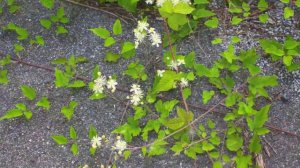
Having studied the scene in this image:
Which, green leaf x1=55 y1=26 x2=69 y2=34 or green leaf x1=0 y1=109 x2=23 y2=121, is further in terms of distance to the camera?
green leaf x1=55 y1=26 x2=69 y2=34

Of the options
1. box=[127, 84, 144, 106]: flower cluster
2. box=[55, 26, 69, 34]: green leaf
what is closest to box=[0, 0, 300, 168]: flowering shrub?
box=[127, 84, 144, 106]: flower cluster

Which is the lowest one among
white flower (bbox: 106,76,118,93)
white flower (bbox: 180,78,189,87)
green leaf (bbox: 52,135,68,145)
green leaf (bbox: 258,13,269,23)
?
green leaf (bbox: 52,135,68,145)

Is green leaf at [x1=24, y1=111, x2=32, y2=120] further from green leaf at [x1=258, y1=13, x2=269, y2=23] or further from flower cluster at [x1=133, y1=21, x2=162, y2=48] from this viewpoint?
green leaf at [x1=258, y1=13, x2=269, y2=23]

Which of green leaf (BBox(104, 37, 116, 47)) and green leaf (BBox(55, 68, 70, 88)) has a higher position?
green leaf (BBox(104, 37, 116, 47))

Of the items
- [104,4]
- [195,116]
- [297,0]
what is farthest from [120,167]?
[297,0]

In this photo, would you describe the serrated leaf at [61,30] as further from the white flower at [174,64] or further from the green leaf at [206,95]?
the green leaf at [206,95]

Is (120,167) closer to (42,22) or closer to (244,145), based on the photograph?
(244,145)

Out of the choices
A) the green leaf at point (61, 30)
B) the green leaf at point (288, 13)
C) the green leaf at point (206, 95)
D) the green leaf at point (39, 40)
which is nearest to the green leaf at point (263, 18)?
the green leaf at point (288, 13)

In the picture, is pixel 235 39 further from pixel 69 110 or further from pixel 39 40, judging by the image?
pixel 39 40
